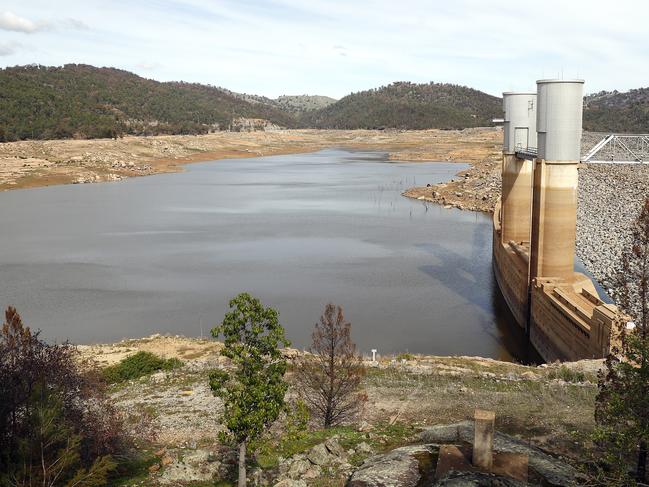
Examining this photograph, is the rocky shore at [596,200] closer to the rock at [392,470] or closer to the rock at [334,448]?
the rock at [334,448]

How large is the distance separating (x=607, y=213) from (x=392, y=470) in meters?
47.9

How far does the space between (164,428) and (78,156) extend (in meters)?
94.6

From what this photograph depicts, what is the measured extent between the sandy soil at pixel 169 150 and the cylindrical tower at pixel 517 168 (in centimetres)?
6900

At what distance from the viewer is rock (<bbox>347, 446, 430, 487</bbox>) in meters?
10.4

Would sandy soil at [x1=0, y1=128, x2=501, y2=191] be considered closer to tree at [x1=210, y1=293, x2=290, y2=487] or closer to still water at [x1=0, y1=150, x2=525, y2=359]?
still water at [x1=0, y1=150, x2=525, y2=359]

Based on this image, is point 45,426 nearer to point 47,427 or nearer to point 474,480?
point 47,427

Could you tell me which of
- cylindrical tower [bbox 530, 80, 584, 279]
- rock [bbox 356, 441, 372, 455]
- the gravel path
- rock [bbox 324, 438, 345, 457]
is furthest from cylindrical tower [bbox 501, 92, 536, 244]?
rock [bbox 324, 438, 345, 457]

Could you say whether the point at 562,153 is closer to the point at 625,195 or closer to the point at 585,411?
the point at 585,411

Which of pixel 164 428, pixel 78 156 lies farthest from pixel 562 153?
pixel 78 156

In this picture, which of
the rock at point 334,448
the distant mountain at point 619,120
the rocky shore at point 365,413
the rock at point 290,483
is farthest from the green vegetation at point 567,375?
the distant mountain at point 619,120

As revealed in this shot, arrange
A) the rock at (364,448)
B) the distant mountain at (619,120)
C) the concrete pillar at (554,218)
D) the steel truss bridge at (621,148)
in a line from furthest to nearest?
the distant mountain at (619,120) → the steel truss bridge at (621,148) → the concrete pillar at (554,218) → the rock at (364,448)

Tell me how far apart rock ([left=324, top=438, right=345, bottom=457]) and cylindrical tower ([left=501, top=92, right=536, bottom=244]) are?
83.8 ft

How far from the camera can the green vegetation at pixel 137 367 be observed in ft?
66.8

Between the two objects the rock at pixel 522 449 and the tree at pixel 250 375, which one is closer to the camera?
the tree at pixel 250 375
